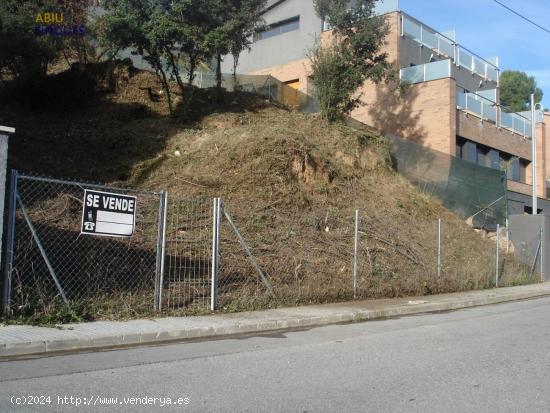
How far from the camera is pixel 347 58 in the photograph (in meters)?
22.7

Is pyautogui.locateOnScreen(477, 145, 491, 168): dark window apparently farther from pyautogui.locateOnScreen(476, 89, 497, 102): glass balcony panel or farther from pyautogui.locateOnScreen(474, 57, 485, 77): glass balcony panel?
pyautogui.locateOnScreen(474, 57, 485, 77): glass balcony panel

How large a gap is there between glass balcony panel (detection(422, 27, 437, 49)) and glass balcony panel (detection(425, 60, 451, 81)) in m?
3.40

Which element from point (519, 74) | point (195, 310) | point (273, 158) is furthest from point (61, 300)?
point (519, 74)

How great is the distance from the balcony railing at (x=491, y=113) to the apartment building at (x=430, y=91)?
56mm

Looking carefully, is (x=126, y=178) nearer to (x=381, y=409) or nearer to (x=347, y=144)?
(x=347, y=144)

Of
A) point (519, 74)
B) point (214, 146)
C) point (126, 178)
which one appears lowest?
point (126, 178)

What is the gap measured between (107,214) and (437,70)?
76.9 ft

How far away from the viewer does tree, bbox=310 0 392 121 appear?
2244cm

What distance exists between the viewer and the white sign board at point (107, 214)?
29.6ft

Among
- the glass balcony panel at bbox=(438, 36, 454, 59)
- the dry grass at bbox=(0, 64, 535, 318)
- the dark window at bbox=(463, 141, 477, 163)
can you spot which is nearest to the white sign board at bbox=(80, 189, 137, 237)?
the dry grass at bbox=(0, 64, 535, 318)

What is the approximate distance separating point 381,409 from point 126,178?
44.7 feet

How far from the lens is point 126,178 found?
17344 millimetres

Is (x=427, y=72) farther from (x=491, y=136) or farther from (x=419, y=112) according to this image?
(x=491, y=136)

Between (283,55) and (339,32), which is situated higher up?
(283,55)
